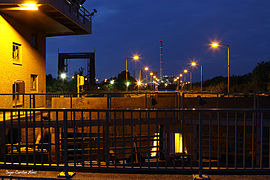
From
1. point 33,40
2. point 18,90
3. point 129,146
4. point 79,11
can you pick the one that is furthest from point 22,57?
point 129,146

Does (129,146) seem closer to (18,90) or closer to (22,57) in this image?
(18,90)

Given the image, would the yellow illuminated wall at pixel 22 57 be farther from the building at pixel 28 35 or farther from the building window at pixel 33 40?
the building window at pixel 33 40

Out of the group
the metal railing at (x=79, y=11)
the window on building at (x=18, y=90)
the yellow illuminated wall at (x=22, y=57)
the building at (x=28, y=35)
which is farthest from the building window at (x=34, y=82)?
the metal railing at (x=79, y=11)

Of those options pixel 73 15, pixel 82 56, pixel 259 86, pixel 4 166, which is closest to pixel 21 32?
pixel 73 15

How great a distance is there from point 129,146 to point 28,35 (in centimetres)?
1283

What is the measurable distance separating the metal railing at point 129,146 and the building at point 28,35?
3.49 metres

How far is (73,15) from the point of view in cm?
2067

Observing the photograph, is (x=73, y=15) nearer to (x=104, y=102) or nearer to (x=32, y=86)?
(x=32, y=86)

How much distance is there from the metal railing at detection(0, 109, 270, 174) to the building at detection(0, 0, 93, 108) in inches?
137

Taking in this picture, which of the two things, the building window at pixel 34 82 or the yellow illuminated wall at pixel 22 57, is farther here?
the building window at pixel 34 82

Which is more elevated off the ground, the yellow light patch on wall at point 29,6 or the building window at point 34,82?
the yellow light patch on wall at point 29,6

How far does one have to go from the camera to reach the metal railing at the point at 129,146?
17.0ft

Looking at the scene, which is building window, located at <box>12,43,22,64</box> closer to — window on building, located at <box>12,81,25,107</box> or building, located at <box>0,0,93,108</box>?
building, located at <box>0,0,93,108</box>

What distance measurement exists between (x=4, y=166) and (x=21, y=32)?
51.2 ft
